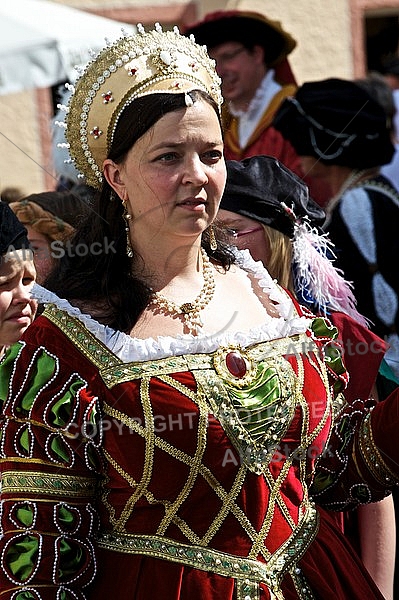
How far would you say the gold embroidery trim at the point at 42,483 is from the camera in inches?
83.3

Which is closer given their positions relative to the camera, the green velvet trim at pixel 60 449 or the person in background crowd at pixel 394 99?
the green velvet trim at pixel 60 449

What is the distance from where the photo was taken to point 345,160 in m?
4.23

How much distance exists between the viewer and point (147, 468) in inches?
82.7

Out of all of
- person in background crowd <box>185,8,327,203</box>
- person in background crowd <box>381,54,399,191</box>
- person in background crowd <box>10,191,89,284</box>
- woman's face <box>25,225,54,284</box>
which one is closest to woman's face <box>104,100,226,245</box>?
woman's face <box>25,225,54,284</box>

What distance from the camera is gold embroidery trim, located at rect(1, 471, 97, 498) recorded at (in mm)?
2115

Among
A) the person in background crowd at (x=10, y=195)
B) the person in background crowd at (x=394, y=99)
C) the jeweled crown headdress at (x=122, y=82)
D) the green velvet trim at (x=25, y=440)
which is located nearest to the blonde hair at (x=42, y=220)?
the person in background crowd at (x=10, y=195)

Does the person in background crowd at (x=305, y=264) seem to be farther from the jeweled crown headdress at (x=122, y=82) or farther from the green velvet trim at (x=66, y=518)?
the green velvet trim at (x=66, y=518)

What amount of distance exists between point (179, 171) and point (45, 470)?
62cm

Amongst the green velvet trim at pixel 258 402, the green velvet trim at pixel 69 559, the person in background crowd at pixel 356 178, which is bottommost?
the person in background crowd at pixel 356 178

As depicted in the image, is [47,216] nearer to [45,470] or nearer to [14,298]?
[14,298]

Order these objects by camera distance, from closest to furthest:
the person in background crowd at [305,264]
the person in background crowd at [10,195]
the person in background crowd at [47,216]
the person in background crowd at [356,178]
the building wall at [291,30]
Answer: the person in background crowd at [305,264]
the person in background crowd at [47,216]
the person in background crowd at [356,178]
the person in background crowd at [10,195]
the building wall at [291,30]

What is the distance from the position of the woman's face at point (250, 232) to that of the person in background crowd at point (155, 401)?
499mm

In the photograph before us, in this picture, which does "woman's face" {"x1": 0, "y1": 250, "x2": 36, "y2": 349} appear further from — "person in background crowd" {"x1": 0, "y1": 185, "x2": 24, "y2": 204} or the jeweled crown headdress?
"person in background crowd" {"x1": 0, "y1": 185, "x2": 24, "y2": 204}

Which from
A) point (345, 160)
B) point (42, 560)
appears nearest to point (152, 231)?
point (42, 560)
